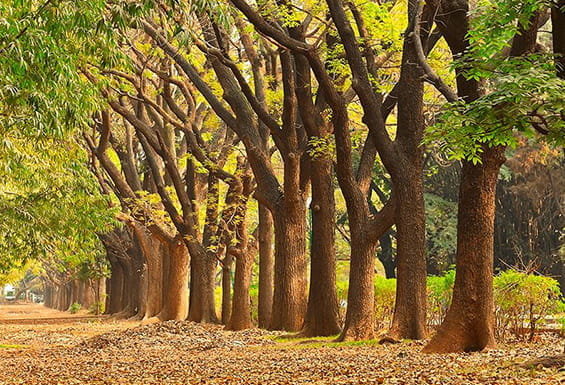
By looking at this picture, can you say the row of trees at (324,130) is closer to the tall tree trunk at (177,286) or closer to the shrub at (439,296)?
the tall tree trunk at (177,286)

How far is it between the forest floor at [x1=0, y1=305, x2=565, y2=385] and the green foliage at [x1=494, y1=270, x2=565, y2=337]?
0.46m

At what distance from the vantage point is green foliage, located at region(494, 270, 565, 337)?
1388 cm

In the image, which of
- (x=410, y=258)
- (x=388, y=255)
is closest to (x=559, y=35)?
(x=410, y=258)

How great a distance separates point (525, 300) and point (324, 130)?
558 cm

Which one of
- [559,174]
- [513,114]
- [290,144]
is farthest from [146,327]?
[559,174]

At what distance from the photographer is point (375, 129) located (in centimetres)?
1342

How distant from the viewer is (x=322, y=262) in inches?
653

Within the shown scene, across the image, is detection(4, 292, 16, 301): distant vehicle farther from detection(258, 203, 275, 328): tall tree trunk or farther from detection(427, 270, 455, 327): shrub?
detection(427, 270, 455, 327): shrub

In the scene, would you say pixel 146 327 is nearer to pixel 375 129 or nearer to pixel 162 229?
pixel 162 229

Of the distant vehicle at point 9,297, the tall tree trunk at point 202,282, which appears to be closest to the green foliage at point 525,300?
the tall tree trunk at point 202,282

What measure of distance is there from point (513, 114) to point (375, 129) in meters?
5.92

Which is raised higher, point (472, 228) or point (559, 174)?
point (559, 174)

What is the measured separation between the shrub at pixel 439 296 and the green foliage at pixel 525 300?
1380 millimetres

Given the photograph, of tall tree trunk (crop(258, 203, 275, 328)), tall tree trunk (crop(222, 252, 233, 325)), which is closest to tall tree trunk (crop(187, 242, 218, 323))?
tall tree trunk (crop(222, 252, 233, 325))
